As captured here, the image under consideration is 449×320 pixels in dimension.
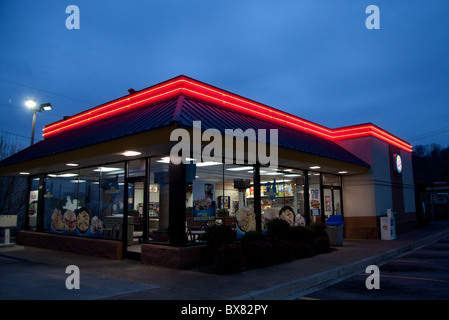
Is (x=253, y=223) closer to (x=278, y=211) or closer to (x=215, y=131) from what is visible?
(x=278, y=211)

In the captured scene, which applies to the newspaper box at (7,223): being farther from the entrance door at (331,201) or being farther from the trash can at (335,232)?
the entrance door at (331,201)

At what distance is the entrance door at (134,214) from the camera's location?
11.6m

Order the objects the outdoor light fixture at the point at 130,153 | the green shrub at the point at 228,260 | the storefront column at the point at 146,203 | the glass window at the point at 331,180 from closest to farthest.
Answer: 1. the green shrub at the point at 228,260
2. the outdoor light fixture at the point at 130,153
3. the storefront column at the point at 146,203
4. the glass window at the point at 331,180

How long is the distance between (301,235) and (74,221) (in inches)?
364

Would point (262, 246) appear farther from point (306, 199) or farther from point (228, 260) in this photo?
point (306, 199)

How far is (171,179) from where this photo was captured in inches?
405

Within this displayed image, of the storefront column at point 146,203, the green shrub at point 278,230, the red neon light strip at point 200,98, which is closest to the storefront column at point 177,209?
the storefront column at point 146,203

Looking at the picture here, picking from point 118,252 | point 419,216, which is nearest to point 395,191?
point 419,216

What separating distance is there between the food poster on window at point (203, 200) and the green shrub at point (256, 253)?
1.73 meters

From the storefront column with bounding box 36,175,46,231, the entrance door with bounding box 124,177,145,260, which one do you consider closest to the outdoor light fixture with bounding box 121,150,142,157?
the entrance door with bounding box 124,177,145,260

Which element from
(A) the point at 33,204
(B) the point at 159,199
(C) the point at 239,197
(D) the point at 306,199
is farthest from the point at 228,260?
(A) the point at 33,204

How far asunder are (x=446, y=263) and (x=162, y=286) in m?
8.78

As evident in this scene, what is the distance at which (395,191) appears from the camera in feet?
69.8

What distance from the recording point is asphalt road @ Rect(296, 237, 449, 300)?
6973 mm
